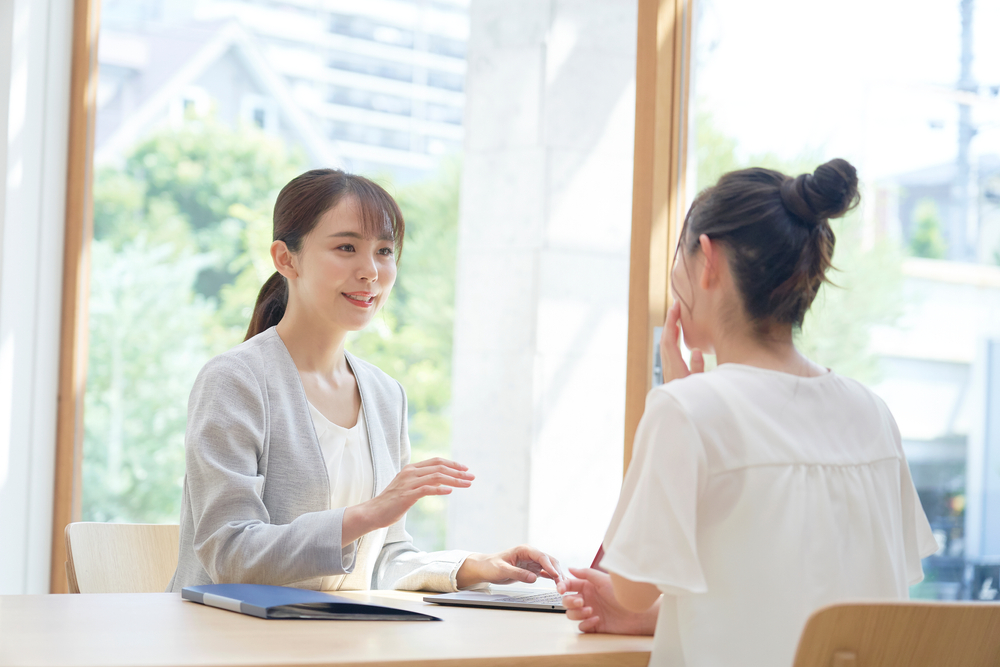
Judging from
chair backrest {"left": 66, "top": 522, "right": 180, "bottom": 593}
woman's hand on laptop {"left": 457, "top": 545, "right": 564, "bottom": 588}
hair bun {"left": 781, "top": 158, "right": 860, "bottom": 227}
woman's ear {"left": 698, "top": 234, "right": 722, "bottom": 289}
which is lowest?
chair backrest {"left": 66, "top": 522, "right": 180, "bottom": 593}

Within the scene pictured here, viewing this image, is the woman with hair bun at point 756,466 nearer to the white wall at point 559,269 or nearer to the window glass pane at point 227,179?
the white wall at point 559,269

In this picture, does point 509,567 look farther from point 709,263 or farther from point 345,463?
point 709,263

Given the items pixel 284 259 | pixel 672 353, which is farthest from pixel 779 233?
pixel 284 259

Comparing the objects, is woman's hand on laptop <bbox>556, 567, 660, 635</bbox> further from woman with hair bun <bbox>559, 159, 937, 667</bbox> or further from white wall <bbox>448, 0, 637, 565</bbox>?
white wall <bbox>448, 0, 637, 565</bbox>

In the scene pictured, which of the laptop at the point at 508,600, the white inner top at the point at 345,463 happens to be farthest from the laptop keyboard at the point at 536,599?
the white inner top at the point at 345,463

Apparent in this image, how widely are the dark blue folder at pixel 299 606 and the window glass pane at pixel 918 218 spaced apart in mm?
1052

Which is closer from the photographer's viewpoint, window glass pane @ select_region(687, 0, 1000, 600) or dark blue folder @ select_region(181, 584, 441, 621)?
dark blue folder @ select_region(181, 584, 441, 621)

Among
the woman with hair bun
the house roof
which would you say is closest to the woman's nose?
the woman with hair bun

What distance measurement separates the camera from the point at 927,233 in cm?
204

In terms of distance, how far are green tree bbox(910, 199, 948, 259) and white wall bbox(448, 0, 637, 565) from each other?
123cm

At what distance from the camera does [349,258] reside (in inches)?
76.5

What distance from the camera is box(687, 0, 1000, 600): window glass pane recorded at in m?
1.96

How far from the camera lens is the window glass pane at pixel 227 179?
3557 mm

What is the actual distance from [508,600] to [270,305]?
0.85 metres
